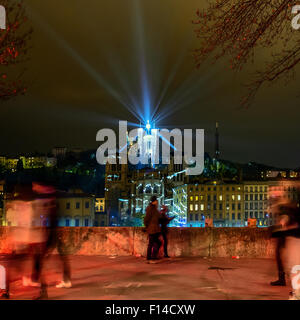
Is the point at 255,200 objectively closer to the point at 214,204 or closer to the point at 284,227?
the point at 214,204

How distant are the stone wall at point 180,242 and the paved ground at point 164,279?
66 cm

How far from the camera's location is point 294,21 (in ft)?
34.8

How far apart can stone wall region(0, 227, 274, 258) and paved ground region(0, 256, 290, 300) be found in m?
0.66

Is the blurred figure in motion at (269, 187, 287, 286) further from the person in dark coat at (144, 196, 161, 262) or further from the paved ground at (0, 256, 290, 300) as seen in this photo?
the person in dark coat at (144, 196, 161, 262)

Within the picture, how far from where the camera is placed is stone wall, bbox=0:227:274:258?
48.8 feet

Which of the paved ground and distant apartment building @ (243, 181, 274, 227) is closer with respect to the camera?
the paved ground

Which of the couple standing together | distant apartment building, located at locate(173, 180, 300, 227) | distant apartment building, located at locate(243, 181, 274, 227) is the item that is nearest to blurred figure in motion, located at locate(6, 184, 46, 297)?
the couple standing together

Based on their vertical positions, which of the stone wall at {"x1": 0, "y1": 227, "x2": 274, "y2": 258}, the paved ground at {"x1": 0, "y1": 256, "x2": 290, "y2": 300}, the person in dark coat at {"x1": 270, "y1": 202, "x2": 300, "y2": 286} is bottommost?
the paved ground at {"x1": 0, "y1": 256, "x2": 290, "y2": 300}

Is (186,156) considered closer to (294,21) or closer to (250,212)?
(250,212)

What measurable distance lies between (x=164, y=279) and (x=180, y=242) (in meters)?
4.75

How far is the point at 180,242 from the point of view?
1498 centimetres

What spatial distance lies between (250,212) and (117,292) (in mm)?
154949

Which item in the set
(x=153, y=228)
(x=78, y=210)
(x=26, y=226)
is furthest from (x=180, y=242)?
(x=78, y=210)
